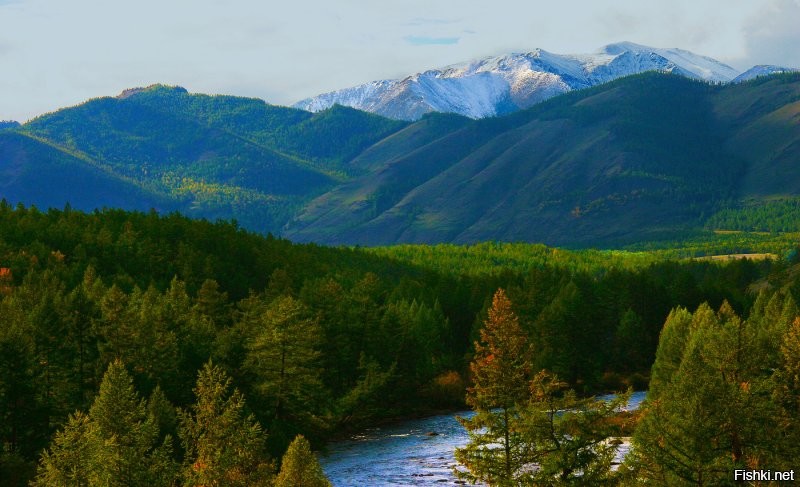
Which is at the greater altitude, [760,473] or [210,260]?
[210,260]

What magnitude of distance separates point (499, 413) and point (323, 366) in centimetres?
5710

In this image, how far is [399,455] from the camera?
93125mm

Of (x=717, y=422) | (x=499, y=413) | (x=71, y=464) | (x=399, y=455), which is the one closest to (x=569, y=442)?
(x=499, y=413)

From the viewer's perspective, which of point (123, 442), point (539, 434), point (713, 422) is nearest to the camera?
point (539, 434)

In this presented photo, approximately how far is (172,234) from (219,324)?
67.1 m

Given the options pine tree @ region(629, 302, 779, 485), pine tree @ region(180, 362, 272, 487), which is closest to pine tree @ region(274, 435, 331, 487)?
pine tree @ region(180, 362, 272, 487)

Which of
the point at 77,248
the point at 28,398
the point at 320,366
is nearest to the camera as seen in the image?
the point at 28,398

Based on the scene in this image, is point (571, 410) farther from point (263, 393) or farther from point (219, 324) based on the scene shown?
point (219, 324)

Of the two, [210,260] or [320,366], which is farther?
[210,260]

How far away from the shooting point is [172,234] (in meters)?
181

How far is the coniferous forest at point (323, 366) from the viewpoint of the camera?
48.5 metres

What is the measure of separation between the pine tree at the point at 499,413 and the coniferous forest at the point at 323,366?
14cm

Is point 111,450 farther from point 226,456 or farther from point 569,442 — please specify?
point 569,442

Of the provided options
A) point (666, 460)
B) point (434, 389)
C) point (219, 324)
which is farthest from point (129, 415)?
point (434, 389)
